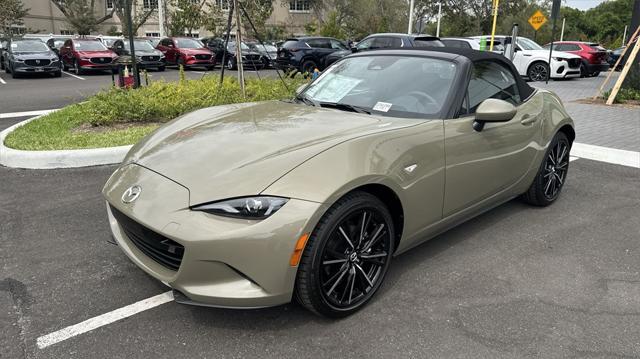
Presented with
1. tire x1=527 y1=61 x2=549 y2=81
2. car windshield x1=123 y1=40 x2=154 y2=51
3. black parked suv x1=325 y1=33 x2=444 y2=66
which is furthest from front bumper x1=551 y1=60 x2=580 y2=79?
car windshield x1=123 y1=40 x2=154 y2=51

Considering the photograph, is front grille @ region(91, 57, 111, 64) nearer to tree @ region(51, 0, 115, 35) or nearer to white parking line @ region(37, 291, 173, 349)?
white parking line @ region(37, 291, 173, 349)

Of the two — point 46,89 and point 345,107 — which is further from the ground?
point 345,107

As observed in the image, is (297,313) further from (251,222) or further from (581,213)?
(581,213)

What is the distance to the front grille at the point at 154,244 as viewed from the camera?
2484 millimetres

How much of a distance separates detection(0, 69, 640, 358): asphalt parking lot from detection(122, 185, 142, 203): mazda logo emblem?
612 mm

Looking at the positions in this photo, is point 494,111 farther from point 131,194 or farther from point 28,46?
point 28,46

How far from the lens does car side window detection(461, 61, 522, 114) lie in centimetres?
360

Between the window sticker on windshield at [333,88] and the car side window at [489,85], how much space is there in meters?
0.85

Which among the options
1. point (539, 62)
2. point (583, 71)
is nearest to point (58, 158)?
point (539, 62)

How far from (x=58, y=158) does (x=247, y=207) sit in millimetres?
4355

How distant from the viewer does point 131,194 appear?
2.75 metres

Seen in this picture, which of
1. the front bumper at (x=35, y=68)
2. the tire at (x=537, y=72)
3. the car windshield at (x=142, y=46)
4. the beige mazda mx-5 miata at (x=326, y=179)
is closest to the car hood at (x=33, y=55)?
the front bumper at (x=35, y=68)

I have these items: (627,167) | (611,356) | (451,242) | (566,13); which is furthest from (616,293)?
(566,13)

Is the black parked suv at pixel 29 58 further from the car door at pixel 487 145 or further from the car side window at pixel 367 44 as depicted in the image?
the car door at pixel 487 145
